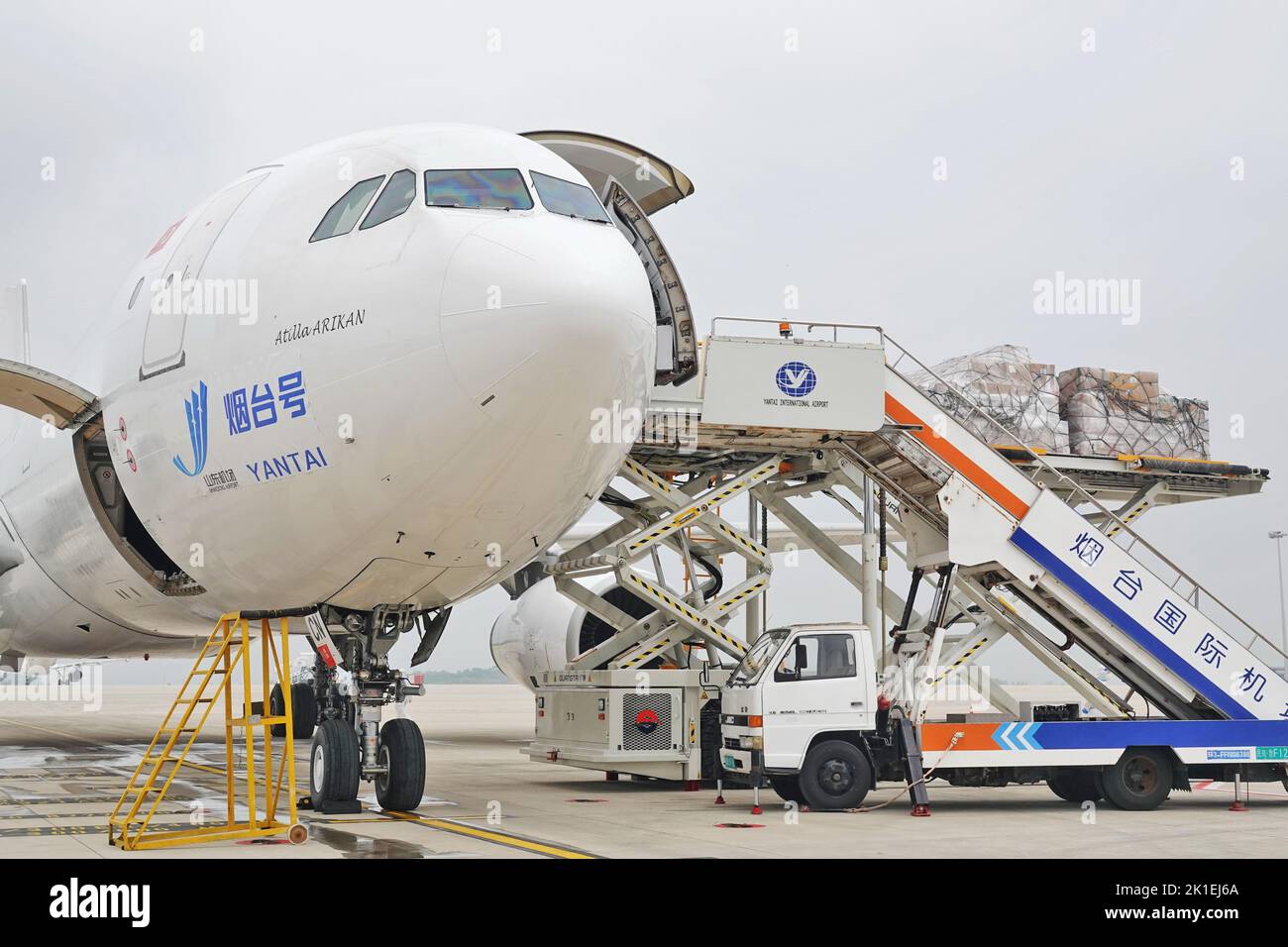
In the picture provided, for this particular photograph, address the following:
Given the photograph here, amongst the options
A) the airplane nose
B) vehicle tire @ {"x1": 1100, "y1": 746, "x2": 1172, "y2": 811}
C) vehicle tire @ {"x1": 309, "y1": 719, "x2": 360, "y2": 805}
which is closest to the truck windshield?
vehicle tire @ {"x1": 1100, "y1": 746, "x2": 1172, "y2": 811}

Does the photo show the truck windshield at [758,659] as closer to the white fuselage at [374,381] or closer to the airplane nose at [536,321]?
the white fuselage at [374,381]

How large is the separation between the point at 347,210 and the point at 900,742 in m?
7.79

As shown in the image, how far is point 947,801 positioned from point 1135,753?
6.78 ft

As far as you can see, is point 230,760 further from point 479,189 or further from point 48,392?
point 479,189

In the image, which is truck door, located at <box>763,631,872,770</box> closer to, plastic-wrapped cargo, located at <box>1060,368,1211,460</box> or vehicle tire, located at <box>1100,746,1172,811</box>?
vehicle tire, located at <box>1100,746,1172,811</box>

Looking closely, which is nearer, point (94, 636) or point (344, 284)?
point (344, 284)

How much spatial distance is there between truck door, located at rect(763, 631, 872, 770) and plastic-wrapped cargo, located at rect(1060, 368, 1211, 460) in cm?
596

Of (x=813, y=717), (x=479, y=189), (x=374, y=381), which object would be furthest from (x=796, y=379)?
(x=374, y=381)

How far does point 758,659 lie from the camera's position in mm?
14648

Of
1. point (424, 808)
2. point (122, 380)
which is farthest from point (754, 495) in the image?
point (122, 380)

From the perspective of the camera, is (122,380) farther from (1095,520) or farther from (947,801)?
(1095,520)

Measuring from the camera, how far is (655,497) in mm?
16656

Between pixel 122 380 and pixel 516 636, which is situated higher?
pixel 122 380

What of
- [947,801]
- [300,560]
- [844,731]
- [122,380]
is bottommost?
[947,801]
